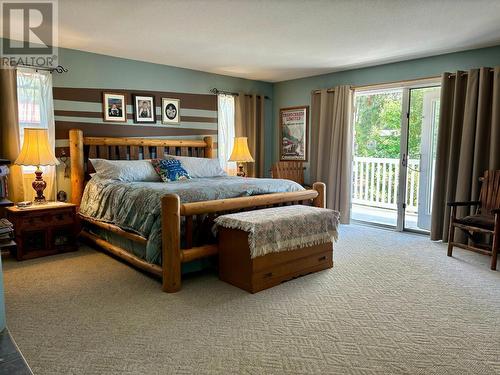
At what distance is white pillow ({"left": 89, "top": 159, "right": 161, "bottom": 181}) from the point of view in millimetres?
4117

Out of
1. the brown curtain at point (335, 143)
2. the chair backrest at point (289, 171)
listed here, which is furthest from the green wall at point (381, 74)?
the chair backrest at point (289, 171)

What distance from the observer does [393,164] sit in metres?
6.34

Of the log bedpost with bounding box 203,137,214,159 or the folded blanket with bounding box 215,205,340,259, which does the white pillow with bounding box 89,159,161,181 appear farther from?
the folded blanket with bounding box 215,205,340,259

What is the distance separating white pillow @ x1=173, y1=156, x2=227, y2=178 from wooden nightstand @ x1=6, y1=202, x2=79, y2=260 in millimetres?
1426

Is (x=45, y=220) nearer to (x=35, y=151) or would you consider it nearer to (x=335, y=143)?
(x=35, y=151)

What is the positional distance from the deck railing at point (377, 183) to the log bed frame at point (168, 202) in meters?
2.68

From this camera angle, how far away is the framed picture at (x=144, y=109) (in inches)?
195

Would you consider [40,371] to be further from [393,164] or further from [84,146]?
[393,164]

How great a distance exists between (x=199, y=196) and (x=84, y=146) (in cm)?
216

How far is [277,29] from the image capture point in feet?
11.8

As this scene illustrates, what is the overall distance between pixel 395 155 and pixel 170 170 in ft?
13.4

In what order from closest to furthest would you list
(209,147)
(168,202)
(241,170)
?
(168,202) → (209,147) → (241,170)

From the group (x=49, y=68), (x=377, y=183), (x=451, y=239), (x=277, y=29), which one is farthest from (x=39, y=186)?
(x=377, y=183)

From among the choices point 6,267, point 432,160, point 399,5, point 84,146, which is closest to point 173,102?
point 84,146
